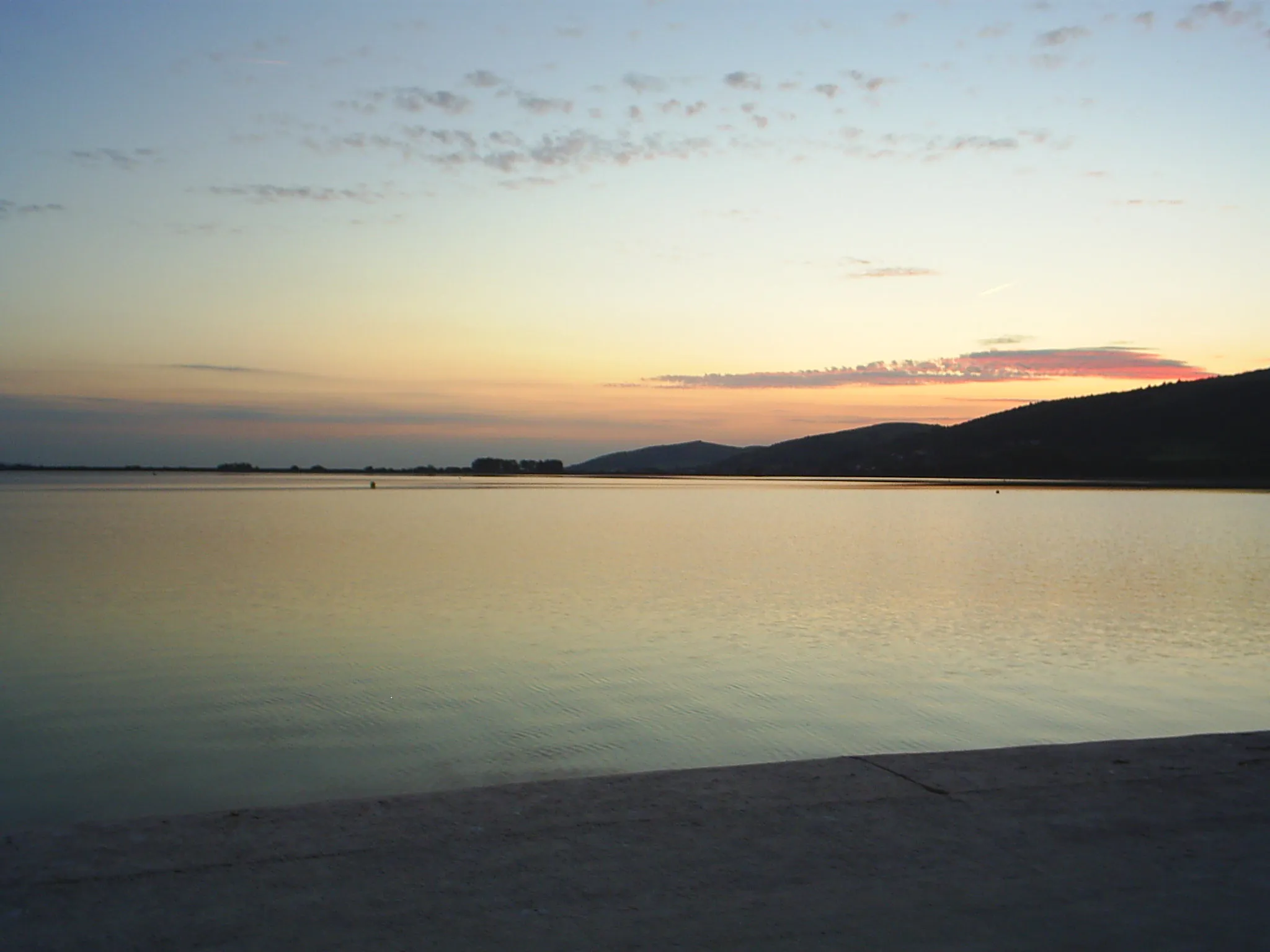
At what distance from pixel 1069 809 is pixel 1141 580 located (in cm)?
2215

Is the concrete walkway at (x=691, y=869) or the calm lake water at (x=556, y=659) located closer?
the concrete walkway at (x=691, y=869)

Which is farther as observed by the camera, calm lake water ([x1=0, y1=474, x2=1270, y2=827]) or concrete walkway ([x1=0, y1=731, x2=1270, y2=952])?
calm lake water ([x1=0, y1=474, x2=1270, y2=827])

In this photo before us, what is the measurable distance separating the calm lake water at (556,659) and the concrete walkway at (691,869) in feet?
10.5

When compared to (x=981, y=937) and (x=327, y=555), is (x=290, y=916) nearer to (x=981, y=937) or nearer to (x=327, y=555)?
(x=981, y=937)

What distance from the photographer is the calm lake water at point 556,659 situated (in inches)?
385

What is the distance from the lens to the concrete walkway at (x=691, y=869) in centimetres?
427

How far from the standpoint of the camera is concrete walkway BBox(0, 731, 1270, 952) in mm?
4266

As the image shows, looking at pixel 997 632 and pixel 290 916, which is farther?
pixel 997 632

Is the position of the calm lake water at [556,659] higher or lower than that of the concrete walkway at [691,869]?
lower

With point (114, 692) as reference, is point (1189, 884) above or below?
above

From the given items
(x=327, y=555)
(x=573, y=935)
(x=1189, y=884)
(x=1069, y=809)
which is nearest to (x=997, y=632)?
(x=1069, y=809)

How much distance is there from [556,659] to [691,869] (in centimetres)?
998

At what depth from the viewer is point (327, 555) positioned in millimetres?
30797

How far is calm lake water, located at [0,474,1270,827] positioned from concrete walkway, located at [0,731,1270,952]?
3197mm
